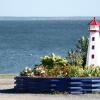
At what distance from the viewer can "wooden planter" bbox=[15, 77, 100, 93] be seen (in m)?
34.1

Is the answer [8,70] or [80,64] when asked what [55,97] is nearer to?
[80,64]

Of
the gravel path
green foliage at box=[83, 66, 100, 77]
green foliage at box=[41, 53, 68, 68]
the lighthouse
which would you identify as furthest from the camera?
the lighthouse

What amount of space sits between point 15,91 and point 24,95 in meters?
1.74

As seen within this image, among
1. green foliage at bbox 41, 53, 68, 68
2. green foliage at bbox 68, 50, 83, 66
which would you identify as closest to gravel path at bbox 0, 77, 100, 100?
green foliage at bbox 41, 53, 68, 68

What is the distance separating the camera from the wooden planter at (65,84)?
3412cm

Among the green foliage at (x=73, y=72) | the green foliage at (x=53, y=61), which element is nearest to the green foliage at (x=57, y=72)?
the green foliage at (x=73, y=72)

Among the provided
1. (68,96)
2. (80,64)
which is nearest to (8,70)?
(80,64)

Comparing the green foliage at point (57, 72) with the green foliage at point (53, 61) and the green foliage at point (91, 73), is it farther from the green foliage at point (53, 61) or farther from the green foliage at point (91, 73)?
the green foliage at point (53, 61)

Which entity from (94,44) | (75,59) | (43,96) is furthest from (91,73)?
(75,59)

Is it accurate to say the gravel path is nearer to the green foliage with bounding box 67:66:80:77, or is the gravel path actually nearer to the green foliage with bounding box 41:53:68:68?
the green foliage with bounding box 67:66:80:77

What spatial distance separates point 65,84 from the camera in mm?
34281

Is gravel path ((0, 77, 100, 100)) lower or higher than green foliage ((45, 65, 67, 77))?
lower

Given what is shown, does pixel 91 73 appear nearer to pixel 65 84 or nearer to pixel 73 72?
pixel 73 72

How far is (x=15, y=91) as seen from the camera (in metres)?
36.2
